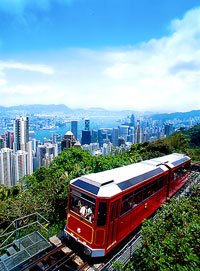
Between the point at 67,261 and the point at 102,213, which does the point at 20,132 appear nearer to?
the point at 67,261

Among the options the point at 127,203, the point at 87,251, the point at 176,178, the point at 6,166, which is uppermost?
the point at 127,203

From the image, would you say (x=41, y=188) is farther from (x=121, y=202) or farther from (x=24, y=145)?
(x=24, y=145)

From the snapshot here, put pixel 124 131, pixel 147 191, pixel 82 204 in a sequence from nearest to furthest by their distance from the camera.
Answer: pixel 82 204
pixel 147 191
pixel 124 131

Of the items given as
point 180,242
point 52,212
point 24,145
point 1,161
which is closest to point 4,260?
point 52,212

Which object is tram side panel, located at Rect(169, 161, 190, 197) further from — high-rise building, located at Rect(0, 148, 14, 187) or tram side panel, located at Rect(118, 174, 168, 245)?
high-rise building, located at Rect(0, 148, 14, 187)

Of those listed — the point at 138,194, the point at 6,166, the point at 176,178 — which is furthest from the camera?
the point at 6,166

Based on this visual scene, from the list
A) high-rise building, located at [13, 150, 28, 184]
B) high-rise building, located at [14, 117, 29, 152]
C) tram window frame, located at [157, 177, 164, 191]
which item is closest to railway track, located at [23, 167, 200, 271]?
tram window frame, located at [157, 177, 164, 191]

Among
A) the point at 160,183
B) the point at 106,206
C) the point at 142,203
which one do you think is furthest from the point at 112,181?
the point at 160,183
